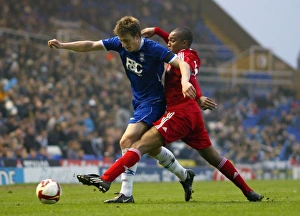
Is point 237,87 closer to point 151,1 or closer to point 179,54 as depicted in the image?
point 151,1

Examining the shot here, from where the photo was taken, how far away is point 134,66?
891 cm

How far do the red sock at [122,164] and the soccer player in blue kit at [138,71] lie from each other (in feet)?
0.81

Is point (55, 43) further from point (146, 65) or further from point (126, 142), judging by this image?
point (126, 142)

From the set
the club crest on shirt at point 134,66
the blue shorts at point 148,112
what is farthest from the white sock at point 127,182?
the club crest on shirt at point 134,66

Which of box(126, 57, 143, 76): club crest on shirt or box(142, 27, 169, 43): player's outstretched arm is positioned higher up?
box(142, 27, 169, 43): player's outstretched arm

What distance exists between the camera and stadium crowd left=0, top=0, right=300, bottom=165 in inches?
769

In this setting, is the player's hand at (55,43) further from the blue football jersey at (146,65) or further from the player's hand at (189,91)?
the player's hand at (189,91)

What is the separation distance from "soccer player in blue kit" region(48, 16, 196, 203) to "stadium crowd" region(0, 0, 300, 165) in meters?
6.14

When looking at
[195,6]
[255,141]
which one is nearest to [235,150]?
[255,141]

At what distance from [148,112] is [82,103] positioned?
14.2m

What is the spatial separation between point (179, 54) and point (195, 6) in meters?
→ 30.3

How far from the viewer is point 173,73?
29.6 feet

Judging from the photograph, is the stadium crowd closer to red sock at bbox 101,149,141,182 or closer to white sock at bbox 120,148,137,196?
white sock at bbox 120,148,137,196

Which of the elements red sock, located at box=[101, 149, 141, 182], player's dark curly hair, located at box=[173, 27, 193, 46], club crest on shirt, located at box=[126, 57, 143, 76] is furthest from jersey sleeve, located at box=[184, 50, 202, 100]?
red sock, located at box=[101, 149, 141, 182]
